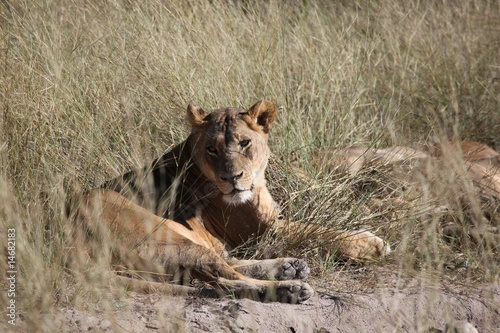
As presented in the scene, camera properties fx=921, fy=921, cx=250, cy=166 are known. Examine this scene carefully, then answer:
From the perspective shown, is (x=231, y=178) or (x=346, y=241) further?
(x=346, y=241)

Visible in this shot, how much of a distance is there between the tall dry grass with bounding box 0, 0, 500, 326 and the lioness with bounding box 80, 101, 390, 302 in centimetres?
26

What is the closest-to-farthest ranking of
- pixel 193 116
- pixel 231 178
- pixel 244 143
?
pixel 231 178
pixel 244 143
pixel 193 116

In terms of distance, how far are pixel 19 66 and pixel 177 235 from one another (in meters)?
1.70

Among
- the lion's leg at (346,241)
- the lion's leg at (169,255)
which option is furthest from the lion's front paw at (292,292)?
the lion's leg at (346,241)

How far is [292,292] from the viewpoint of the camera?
14.2 feet

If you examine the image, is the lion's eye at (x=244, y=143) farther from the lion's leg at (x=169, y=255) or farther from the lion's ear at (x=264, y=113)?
the lion's leg at (x=169, y=255)

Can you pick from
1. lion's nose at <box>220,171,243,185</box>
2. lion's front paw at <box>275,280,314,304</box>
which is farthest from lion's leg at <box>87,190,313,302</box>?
lion's nose at <box>220,171,243,185</box>

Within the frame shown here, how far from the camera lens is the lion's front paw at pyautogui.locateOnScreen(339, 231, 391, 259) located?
16.1 ft

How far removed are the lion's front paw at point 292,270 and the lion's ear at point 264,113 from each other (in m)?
0.86

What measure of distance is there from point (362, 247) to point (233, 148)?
0.88 meters

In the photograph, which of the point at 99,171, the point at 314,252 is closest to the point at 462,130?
the point at 314,252

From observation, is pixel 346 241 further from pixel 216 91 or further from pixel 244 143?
pixel 216 91

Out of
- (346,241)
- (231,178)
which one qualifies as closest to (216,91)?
(231,178)

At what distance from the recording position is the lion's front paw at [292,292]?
4.31 m
